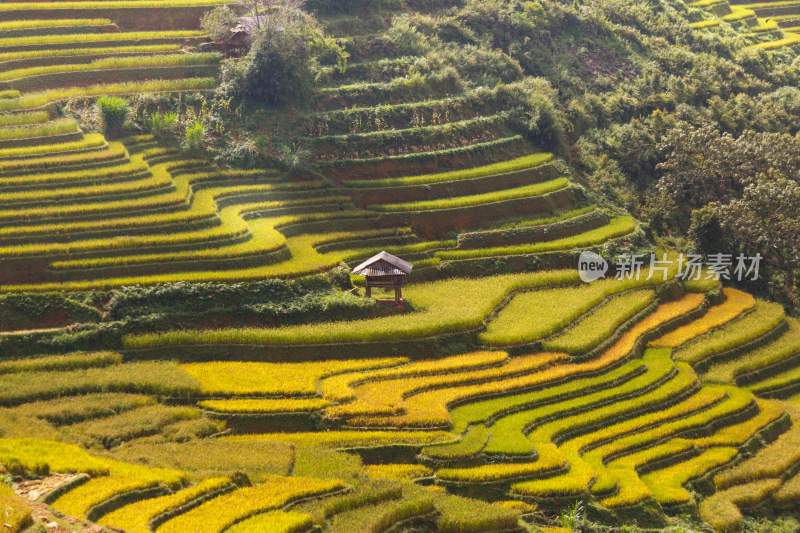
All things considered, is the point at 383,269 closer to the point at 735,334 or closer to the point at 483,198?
the point at 483,198

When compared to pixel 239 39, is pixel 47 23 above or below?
above

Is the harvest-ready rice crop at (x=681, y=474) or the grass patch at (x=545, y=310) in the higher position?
the grass patch at (x=545, y=310)

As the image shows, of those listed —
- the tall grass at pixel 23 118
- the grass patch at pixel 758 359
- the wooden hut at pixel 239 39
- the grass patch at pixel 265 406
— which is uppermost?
the wooden hut at pixel 239 39

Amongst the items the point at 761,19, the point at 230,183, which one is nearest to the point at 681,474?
the point at 230,183

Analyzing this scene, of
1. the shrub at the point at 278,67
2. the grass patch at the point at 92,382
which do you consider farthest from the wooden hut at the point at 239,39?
the grass patch at the point at 92,382

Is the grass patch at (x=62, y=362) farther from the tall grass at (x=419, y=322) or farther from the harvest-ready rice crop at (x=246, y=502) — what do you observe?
the harvest-ready rice crop at (x=246, y=502)
